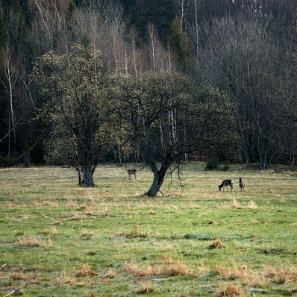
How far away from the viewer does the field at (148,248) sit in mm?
10273

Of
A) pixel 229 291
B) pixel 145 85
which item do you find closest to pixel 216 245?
pixel 229 291

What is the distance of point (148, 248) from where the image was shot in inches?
566

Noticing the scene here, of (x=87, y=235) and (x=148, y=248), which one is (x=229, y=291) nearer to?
(x=148, y=248)

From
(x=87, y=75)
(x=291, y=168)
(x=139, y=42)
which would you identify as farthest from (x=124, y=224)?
(x=139, y=42)

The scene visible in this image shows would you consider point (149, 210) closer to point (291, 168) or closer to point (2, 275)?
point (2, 275)

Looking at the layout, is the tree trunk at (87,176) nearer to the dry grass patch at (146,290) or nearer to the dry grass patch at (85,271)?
the dry grass patch at (85,271)

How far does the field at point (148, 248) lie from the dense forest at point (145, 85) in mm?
6125

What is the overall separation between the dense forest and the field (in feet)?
20.1

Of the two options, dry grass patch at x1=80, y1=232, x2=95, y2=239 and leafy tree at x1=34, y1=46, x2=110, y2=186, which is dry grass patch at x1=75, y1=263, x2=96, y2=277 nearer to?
dry grass patch at x1=80, y1=232, x2=95, y2=239

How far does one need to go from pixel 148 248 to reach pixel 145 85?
19.4 m

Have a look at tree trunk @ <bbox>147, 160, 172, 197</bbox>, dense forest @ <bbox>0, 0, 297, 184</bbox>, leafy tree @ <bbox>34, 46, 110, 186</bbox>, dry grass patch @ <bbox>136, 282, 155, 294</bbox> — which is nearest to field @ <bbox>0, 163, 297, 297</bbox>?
dry grass patch @ <bbox>136, 282, 155, 294</bbox>

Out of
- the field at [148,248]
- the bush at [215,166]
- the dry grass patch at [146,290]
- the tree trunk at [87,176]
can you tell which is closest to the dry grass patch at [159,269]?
the field at [148,248]

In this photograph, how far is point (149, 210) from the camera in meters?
23.5

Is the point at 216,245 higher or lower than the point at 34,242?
lower
